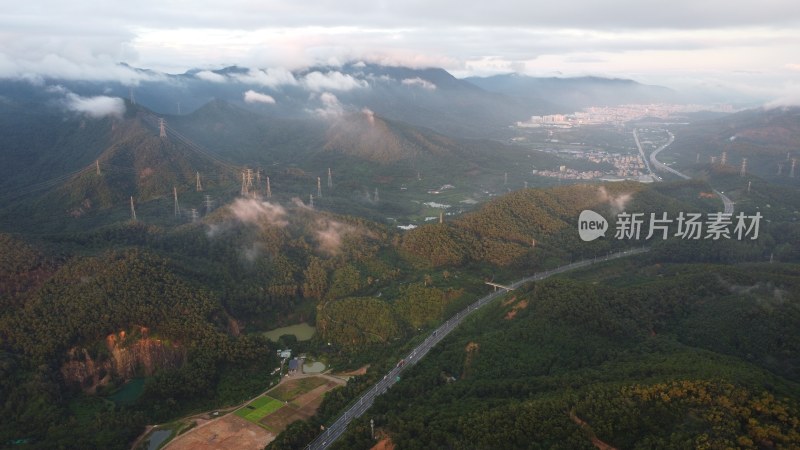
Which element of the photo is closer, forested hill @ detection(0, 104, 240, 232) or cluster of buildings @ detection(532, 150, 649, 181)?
forested hill @ detection(0, 104, 240, 232)

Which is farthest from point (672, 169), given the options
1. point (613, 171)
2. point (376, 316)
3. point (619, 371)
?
point (619, 371)

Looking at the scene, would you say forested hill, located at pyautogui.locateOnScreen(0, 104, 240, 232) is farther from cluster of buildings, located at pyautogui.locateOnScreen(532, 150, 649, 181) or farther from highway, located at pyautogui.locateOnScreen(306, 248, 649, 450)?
cluster of buildings, located at pyautogui.locateOnScreen(532, 150, 649, 181)

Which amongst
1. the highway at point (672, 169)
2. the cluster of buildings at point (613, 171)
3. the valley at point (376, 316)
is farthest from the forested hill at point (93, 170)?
the highway at point (672, 169)

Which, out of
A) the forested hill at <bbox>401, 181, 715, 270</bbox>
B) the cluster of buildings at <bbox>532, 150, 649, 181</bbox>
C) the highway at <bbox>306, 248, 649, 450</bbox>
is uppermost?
the forested hill at <bbox>401, 181, 715, 270</bbox>

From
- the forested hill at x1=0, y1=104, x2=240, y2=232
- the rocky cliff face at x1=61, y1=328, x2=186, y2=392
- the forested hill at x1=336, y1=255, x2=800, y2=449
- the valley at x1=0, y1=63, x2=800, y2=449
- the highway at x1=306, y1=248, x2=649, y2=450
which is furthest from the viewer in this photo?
the forested hill at x1=0, y1=104, x2=240, y2=232

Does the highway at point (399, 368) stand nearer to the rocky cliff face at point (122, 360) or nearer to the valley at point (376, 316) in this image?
the valley at point (376, 316)

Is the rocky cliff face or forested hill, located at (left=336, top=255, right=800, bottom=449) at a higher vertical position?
forested hill, located at (left=336, top=255, right=800, bottom=449)

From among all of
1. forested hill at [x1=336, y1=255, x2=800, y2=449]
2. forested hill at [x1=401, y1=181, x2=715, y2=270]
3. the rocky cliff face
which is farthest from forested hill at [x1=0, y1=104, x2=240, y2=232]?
forested hill at [x1=336, y1=255, x2=800, y2=449]
